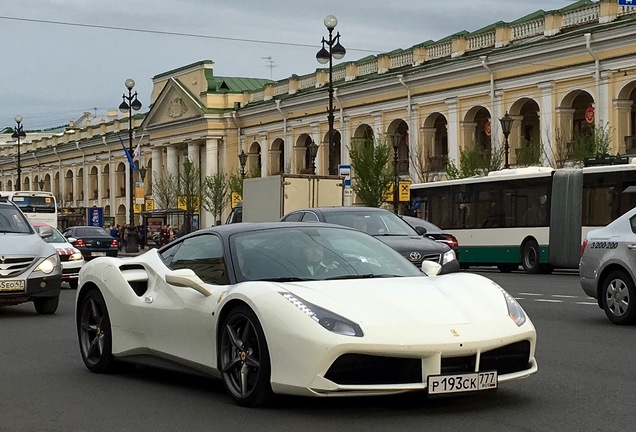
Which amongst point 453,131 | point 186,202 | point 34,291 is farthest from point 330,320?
point 186,202

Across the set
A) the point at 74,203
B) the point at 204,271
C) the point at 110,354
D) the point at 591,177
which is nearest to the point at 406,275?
the point at 204,271

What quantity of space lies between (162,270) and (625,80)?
41.6 meters

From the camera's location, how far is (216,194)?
3164 inches

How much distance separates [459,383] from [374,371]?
54cm

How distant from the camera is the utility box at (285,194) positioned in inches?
1411

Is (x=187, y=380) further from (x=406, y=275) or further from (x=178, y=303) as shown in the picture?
(x=406, y=275)

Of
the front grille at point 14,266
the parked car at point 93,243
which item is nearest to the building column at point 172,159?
the parked car at point 93,243

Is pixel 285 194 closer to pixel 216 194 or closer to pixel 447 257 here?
pixel 447 257

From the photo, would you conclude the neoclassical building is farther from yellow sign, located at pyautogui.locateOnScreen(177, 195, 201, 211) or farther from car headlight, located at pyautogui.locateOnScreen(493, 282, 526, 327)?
car headlight, located at pyautogui.locateOnScreen(493, 282, 526, 327)

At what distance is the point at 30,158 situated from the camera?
122438mm

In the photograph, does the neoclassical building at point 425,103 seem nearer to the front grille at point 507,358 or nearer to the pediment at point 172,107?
the pediment at point 172,107

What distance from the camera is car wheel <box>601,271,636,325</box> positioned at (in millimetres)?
14352

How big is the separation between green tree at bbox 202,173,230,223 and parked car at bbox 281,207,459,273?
5948 cm

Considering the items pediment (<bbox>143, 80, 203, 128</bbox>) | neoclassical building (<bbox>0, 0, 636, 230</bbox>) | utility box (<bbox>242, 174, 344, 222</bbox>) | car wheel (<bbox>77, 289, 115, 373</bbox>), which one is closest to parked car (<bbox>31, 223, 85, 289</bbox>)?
utility box (<bbox>242, 174, 344, 222</bbox>)
